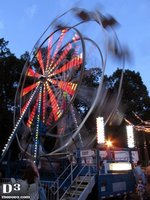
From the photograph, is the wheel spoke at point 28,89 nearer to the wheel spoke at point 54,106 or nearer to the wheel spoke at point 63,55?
the wheel spoke at point 54,106

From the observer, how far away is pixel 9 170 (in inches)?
631

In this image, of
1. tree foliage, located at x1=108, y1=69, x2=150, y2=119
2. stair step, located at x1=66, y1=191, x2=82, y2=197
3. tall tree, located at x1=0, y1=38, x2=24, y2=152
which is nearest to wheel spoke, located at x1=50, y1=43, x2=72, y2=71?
stair step, located at x1=66, y1=191, x2=82, y2=197

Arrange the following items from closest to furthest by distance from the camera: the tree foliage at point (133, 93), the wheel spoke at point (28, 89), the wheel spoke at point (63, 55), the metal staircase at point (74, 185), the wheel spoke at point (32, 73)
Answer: the metal staircase at point (74, 185) → the wheel spoke at point (63, 55) → the wheel spoke at point (32, 73) → the wheel spoke at point (28, 89) → the tree foliage at point (133, 93)

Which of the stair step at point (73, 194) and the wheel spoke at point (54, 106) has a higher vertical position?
the wheel spoke at point (54, 106)

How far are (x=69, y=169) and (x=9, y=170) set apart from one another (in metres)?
4.17

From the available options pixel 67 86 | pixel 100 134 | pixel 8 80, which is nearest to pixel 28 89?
pixel 67 86

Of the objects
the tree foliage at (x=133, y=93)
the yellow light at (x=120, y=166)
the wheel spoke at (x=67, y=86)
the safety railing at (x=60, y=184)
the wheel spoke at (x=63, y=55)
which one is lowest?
the safety railing at (x=60, y=184)

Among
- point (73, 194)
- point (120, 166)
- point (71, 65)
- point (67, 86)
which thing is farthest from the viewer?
point (71, 65)

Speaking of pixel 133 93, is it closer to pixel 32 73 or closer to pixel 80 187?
Answer: pixel 32 73

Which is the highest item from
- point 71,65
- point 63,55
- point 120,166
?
point 63,55

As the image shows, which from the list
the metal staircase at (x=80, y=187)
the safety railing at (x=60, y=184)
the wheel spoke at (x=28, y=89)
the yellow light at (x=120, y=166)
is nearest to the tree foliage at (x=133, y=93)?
the wheel spoke at (x=28, y=89)

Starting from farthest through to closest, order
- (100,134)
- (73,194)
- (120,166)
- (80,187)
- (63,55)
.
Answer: (63,55), (100,134), (120,166), (80,187), (73,194)

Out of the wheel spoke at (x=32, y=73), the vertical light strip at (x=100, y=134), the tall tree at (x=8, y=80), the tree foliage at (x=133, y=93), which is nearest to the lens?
the vertical light strip at (x=100, y=134)

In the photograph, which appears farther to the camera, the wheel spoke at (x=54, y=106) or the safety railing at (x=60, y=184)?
the wheel spoke at (x=54, y=106)
